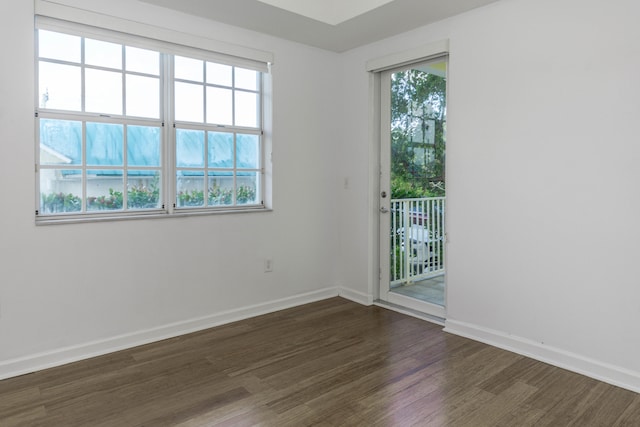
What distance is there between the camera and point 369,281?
423 cm

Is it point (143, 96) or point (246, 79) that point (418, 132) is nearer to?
point (246, 79)

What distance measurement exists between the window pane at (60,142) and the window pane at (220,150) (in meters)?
0.98

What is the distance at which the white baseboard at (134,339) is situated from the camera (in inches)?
107

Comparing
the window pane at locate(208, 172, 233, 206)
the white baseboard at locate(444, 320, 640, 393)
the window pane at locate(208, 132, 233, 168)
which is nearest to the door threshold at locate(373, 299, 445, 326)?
the white baseboard at locate(444, 320, 640, 393)

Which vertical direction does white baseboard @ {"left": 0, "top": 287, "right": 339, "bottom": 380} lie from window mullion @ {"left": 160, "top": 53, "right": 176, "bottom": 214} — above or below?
below

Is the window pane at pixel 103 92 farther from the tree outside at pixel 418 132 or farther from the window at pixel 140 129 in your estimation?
the tree outside at pixel 418 132

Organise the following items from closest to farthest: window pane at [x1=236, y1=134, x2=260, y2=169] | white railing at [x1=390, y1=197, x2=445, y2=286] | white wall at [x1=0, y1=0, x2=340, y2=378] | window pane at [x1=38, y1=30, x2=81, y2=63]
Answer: white wall at [x1=0, y1=0, x2=340, y2=378] → window pane at [x1=38, y1=30, x2=81, y2=63] → window pane at [x1=236, y1=134, x2=260, y2=169] → white railing at [x1=390, y1=197, x2=445, y2=286]

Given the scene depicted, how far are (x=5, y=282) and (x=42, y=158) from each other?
82 centimetres

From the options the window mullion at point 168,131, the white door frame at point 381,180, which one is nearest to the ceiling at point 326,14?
the white door frame at point 381,180

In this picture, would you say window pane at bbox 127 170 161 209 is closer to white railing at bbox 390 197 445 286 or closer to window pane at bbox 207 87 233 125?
window pane at bbox 207 87 233 125

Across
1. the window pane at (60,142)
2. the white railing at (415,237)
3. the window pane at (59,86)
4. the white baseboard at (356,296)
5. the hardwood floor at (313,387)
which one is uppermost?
the window pane at (59,86)

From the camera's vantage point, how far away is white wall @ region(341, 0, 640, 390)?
2553 millimetres

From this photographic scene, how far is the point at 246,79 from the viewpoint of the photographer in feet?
12.4

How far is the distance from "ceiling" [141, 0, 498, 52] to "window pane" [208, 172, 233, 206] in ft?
4.14
